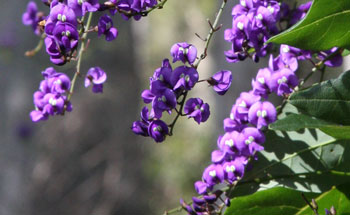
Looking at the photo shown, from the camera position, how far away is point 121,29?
15.9 ft

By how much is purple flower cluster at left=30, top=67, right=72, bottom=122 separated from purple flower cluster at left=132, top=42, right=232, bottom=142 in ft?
0.74

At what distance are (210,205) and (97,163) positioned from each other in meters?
3.80

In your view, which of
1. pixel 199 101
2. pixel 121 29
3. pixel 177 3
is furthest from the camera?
pixel 177 3

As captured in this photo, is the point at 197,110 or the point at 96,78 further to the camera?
the point at 96,78

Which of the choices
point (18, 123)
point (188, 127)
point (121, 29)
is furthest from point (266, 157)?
point (188, 127)

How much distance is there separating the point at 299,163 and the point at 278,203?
95 millimetres

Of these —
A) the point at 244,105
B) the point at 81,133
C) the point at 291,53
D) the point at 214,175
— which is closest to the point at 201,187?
the point at 214,175

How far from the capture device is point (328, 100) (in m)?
0.69

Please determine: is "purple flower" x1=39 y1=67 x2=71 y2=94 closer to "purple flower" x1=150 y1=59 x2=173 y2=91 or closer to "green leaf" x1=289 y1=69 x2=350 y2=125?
"purple flower" x1=150 y1=59 x2=173 y2=91

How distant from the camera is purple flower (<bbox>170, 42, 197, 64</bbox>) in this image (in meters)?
0.76

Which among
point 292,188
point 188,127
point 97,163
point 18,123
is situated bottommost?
point 292,188

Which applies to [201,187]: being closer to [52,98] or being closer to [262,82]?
[262,82]

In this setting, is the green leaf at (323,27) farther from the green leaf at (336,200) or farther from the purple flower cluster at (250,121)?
the green leaf at (336,200)

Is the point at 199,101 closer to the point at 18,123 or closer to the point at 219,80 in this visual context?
the point at 219,80
